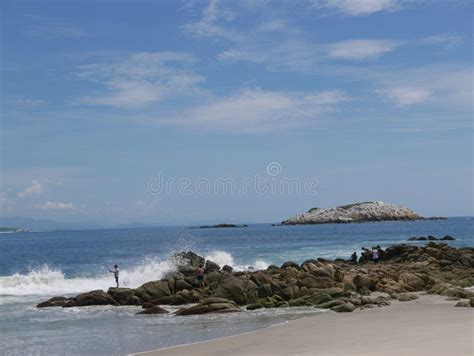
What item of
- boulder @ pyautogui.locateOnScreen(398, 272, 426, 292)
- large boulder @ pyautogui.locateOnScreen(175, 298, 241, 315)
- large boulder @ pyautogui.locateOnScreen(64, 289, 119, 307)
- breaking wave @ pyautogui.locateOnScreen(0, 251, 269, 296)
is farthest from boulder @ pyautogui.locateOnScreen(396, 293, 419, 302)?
breaking wave @ pyautogui.locateOnScreen(0, 251, 269, 296)

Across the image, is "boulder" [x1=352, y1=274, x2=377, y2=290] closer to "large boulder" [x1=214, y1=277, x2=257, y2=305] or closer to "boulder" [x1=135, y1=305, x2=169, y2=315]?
"large boulder" [x1=214, y1=277, x2=257, y2=305]

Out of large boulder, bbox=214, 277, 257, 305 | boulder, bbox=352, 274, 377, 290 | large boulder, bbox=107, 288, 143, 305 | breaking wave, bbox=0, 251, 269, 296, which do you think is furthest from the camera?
breaking wave, bbox=0, 251, 269, 296

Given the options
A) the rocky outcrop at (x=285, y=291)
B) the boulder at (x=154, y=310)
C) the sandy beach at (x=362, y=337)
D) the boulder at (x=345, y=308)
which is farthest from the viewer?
the boulder at (x=154, y=310)

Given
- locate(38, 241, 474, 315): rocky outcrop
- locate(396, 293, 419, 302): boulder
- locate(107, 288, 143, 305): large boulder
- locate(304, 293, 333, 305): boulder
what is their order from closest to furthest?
1. locate(38, 241, 474, 315): rocky outcrop
2. locate(304, 293, 333, 305): boulder
3. locate(396, 293, 419, 302): boulder
4. locate(107, 288, 143, 305): large boulder

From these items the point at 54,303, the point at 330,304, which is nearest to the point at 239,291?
the point at 330,304

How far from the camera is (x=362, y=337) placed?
46.2 feet

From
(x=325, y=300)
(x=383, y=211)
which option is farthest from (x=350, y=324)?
(x=383, y=211)

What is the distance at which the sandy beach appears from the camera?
12328 mm

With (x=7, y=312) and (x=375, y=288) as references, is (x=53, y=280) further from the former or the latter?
(x=375, y=288)

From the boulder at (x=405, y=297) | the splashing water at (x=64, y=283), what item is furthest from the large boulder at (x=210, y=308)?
the splashing water at (x=64, y=283)

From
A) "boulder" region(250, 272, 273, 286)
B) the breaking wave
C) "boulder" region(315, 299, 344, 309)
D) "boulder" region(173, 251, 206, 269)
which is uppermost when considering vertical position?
"boulder" region(173, 251, 206, 269)

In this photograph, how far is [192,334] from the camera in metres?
16.9

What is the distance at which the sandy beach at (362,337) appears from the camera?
1233cm

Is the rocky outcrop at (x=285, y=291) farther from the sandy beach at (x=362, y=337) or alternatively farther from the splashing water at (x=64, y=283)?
the splashing water at (x=64, y=283)
